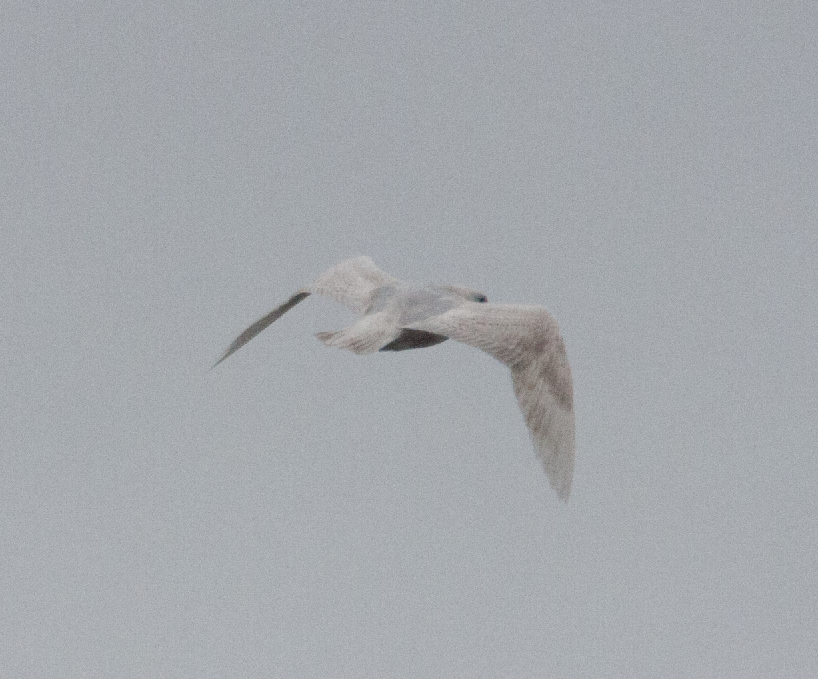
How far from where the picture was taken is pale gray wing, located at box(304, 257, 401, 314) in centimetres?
1259

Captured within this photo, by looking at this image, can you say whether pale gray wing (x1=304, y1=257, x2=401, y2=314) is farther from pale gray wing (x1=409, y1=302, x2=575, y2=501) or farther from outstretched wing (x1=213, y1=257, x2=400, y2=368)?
pale gray wing (x1=409, y1=302, x2=575, y2=501)

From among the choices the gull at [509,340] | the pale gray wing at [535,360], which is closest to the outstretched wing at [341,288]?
the gull at [509,340]

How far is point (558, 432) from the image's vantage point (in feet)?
38.6

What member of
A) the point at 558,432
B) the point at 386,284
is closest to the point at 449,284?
the point at 386,284

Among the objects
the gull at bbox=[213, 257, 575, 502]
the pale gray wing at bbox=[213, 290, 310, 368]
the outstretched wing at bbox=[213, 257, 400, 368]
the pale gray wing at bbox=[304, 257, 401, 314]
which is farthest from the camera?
the pale gray wing at bbox=[213, 290, 310, 368]

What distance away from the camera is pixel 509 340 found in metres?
11.6

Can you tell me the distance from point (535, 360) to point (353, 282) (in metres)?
2.00

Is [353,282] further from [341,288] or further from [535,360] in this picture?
[535,360]

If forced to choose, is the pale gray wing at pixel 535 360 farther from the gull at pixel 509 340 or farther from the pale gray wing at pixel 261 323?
the pale gray wing at pixel 261 323

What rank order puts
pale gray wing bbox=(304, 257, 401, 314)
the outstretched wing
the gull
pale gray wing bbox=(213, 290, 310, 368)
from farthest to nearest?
pale gray wing bbox=(213, 290, 310, 368) → the outstretched wing → pale gray wing bbox=(304, 257, 401, 314) → the gull

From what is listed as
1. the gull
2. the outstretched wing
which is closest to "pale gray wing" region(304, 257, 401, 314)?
the outstretched wing

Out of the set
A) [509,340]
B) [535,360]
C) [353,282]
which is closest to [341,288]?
[353,282]

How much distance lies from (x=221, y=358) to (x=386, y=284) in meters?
1.70

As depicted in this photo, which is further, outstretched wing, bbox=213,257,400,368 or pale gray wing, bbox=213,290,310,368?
pale gray wing, bbox=213,290,310,368
